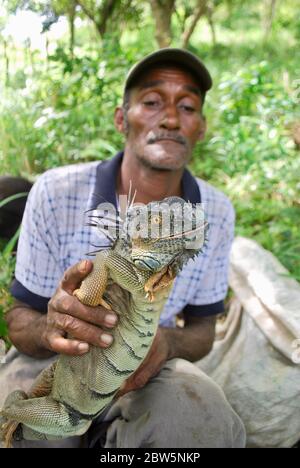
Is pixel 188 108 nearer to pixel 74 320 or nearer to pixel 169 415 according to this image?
pixel 74 320

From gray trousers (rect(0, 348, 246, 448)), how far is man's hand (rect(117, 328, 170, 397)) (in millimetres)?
45

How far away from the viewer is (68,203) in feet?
8.25

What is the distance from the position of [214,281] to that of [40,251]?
3.13ft

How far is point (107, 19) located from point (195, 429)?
5419mm

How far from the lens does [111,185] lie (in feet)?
8.20

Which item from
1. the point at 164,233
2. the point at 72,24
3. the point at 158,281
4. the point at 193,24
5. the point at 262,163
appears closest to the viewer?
the point at 164,233

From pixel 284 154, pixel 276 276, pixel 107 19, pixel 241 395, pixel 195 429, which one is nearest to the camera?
pixel 195 429

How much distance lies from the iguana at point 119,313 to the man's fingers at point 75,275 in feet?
0.08

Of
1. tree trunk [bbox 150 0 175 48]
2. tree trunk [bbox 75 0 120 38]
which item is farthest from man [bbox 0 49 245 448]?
tree trunk [bbox 150 0 175 48]

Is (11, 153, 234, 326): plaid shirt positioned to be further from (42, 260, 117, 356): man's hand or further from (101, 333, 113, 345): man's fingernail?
(101, 333, 113, 345): man's fingernail

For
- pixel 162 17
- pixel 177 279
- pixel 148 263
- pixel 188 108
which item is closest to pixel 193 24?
pixel 162 17

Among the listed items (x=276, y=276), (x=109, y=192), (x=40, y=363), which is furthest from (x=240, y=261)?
(x=40, y=363)

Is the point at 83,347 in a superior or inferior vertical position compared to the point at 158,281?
inferior

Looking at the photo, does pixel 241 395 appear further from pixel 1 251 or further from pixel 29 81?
pixel 29 81
